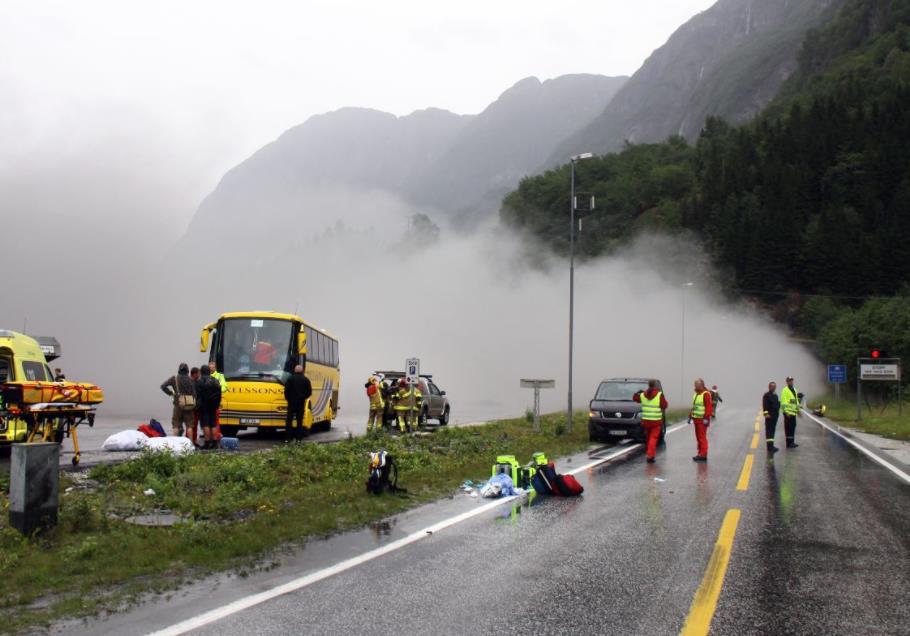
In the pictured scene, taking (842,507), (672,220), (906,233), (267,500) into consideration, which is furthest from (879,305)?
(267,500)

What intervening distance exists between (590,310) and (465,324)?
1943cm

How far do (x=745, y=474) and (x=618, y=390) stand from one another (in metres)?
9.40

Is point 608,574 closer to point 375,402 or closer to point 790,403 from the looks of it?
point 790,403

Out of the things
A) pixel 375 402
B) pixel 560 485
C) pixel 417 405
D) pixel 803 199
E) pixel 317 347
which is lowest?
pixel 560 485

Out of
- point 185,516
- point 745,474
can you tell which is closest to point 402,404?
point 745,474

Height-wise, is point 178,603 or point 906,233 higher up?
point 906,233

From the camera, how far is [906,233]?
86.9 m

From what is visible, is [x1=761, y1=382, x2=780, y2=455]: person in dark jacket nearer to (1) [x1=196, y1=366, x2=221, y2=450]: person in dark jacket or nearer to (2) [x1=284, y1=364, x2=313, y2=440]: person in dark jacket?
(2) [x1=284, y1=364, x2=313, y2=440]: person in dark jacket

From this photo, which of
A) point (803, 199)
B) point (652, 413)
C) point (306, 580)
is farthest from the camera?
point (803, 199)

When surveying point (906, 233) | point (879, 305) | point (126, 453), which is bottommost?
point (126, 453)

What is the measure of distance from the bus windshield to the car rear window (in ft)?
30.1

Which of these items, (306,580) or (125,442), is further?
(125,442)

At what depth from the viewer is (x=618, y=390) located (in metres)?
23.5

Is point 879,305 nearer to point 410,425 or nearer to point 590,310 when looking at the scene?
point 590,310
